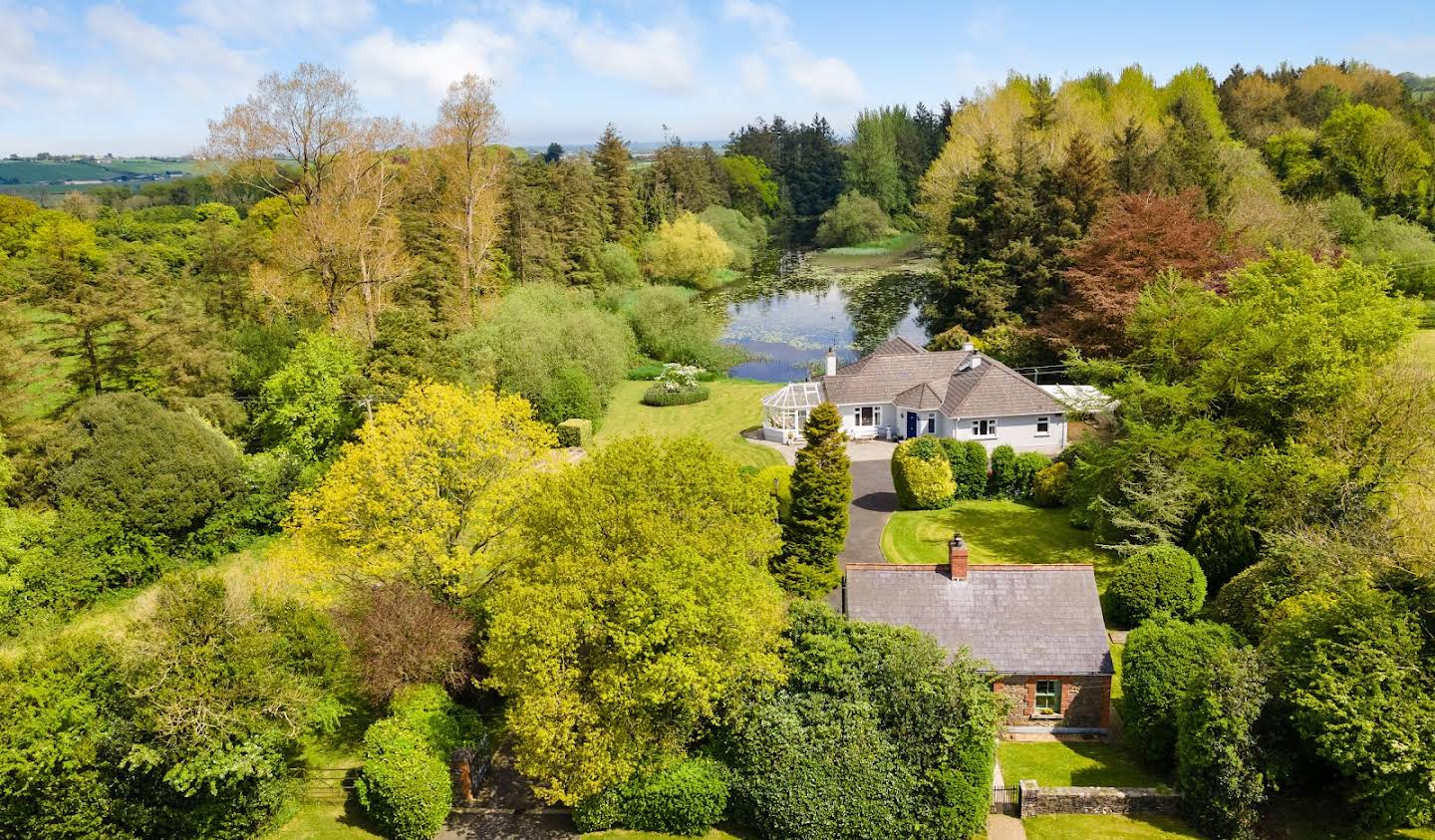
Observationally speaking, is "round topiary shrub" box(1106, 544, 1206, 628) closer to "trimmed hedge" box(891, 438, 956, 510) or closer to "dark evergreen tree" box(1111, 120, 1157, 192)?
"trimmed hedge" box(891, 438, 956, 510)

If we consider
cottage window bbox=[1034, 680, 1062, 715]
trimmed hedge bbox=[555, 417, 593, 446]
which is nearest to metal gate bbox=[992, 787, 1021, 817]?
cottage window bbox=[1034, 680, 1062, 715]

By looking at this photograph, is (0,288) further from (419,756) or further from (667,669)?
(667,669)

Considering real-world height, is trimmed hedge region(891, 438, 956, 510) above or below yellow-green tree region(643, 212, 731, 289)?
below

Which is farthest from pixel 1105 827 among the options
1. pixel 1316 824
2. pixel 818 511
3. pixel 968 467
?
pixel 968 467

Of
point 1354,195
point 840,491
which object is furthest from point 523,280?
point 1354,195

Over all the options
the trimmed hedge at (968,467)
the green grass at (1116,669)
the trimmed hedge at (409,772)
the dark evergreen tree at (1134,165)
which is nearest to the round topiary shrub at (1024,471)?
the trimmed hedge at (968,467)

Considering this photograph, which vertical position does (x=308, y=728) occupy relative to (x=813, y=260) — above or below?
below
